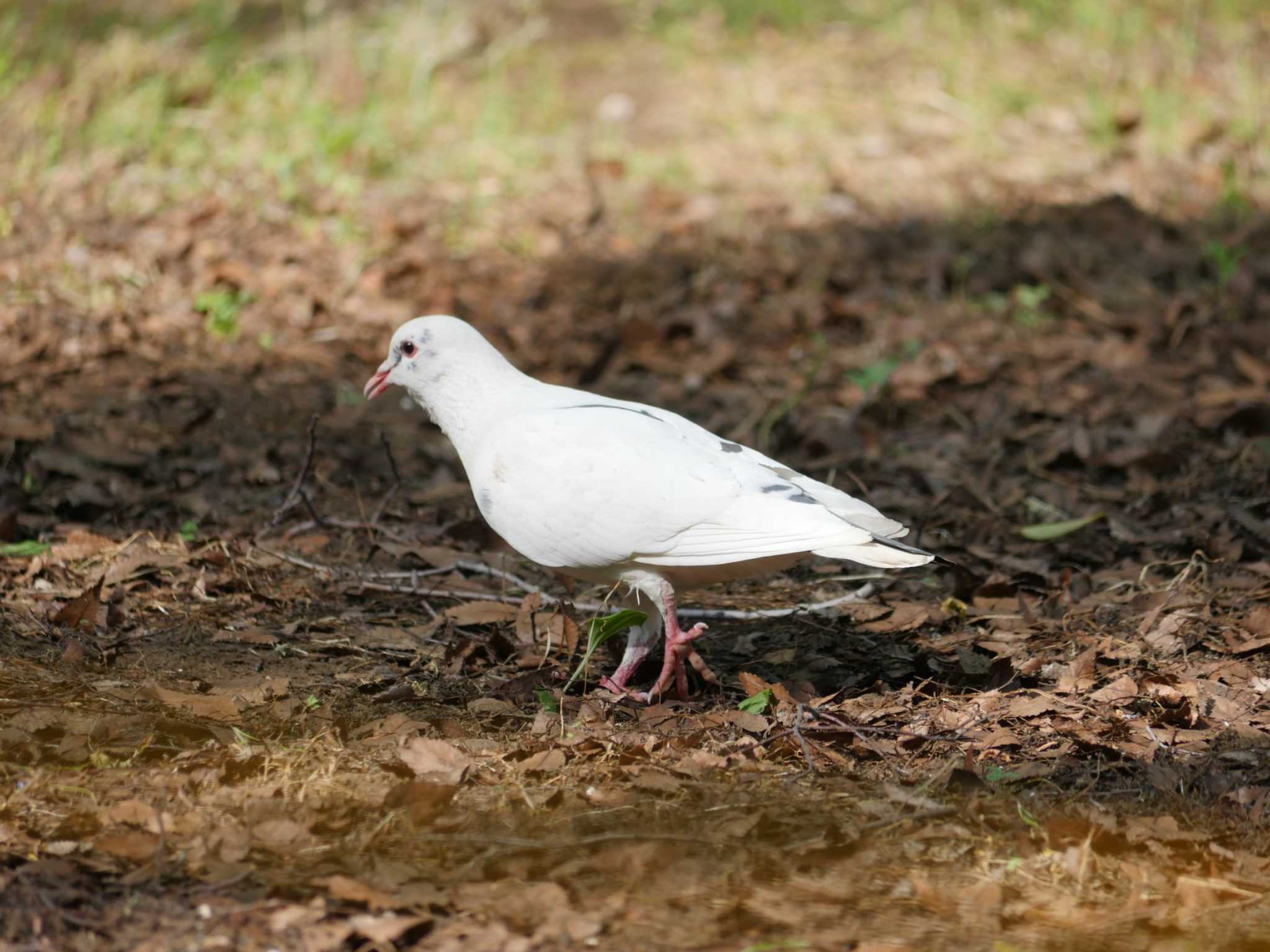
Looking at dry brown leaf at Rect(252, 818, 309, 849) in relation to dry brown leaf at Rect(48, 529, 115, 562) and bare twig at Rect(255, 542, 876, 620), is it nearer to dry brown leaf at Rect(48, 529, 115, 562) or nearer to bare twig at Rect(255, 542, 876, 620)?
bare twig at Rect(255, 542, 876, 620)

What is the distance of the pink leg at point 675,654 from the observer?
3369mm

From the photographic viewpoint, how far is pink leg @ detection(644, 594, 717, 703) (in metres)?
3.37

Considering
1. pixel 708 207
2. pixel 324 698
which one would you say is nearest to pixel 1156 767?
pixel 324 698

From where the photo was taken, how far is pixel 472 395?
143 inches

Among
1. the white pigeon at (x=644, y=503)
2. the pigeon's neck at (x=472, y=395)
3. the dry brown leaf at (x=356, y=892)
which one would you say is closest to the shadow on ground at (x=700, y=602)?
the dry brown leaf at (x=356, y=892)

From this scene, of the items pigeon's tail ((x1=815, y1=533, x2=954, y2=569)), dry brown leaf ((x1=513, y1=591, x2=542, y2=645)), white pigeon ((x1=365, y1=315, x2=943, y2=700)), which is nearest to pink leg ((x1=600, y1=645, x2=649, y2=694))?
white pigeon ((x1=365, y1=315, x2=943, y2=700))

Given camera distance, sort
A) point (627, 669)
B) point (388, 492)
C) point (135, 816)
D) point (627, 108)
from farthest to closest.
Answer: point (627, 108), point (388, 492), point (627, 669), point (135, 816)

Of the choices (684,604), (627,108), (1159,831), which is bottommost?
(1159,831)

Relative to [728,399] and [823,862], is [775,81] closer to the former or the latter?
[728,399]

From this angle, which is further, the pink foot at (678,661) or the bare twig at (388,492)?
the bare twig at (388,492)

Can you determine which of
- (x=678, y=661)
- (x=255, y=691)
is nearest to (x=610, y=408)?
(x=678, y=661)

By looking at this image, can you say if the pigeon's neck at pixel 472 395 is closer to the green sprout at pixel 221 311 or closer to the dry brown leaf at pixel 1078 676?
the dry brown leaf at pixel 1078 676

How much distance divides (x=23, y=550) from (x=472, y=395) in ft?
4.94

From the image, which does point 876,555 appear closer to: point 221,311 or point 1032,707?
point 1032,707
